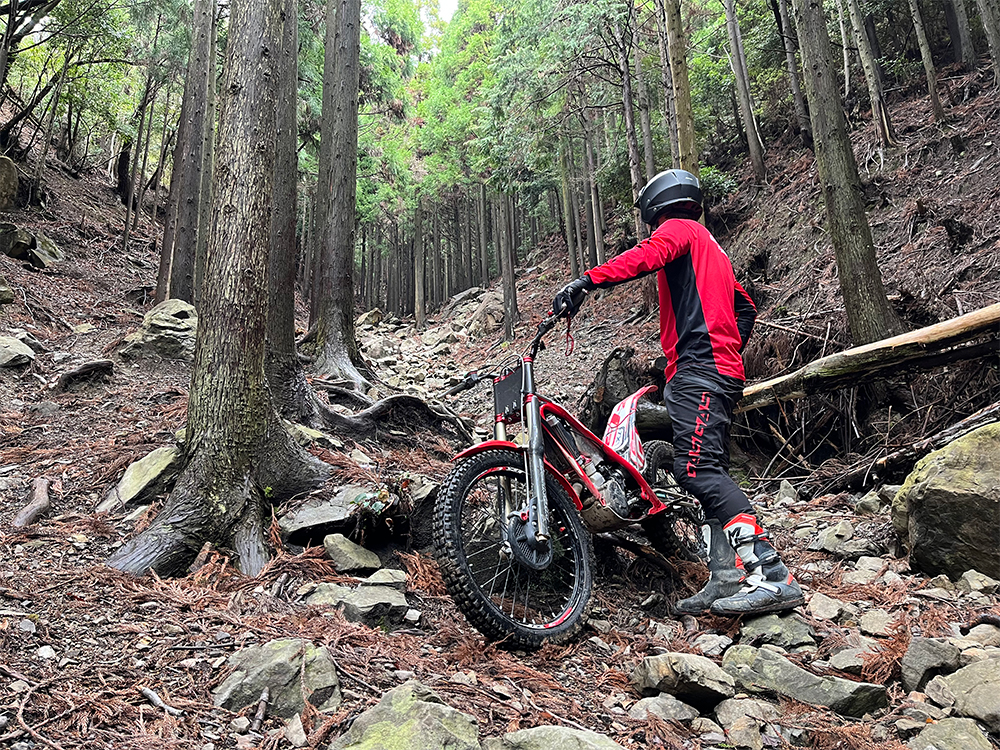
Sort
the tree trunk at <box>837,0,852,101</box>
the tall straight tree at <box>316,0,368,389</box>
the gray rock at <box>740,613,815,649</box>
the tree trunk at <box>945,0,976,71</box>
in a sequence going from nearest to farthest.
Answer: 1. the gray rock at <box>740,613,815,649</box>
2. the tall straight tree at <box>316,0,368,389</box>
3. the tree trunk at <box>945,0,976,71</box>
4. the tree trunk at <box>837,0,852,101</box>

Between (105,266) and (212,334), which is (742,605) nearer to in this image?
(212,334)

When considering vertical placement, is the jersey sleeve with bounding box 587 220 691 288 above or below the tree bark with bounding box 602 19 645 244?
below

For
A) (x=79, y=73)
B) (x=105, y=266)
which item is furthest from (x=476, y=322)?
(x=79, y=73)

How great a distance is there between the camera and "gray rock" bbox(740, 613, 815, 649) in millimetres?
3172

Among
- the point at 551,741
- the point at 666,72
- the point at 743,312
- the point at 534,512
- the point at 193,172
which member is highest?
the point at 666,72

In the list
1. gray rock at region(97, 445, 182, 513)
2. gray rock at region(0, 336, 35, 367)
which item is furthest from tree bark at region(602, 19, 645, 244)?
gray rock at region(97, 445, 182, 513)

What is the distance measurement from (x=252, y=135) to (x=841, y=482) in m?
5.94

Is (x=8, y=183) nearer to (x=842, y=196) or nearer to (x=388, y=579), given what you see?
(x=388, y=579)

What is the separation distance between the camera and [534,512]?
330 centimetres

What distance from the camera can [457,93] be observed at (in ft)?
93.9

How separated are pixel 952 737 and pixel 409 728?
194cm

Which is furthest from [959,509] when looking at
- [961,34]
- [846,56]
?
[961,34]

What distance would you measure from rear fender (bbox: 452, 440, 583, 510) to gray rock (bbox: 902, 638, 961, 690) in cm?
178

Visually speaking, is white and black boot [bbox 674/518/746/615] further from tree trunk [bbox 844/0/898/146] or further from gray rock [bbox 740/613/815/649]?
tree trunk [bbox 844/0/898/146]
